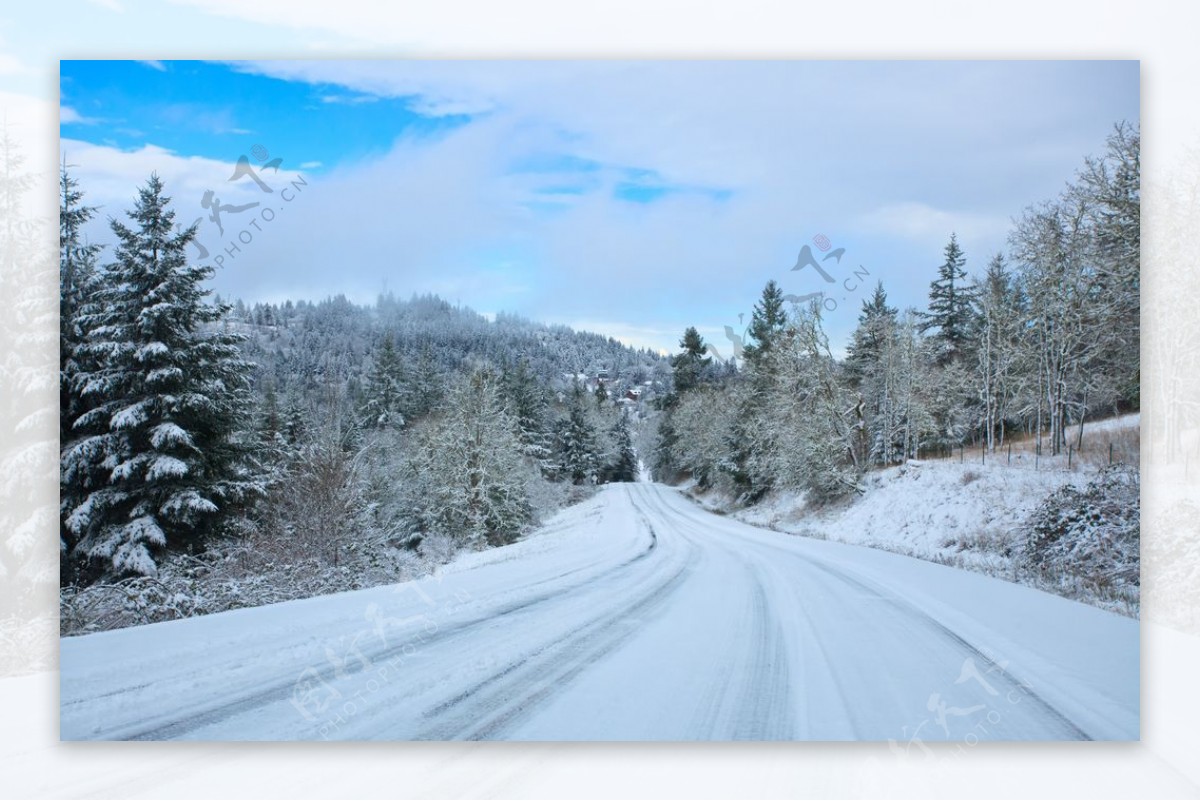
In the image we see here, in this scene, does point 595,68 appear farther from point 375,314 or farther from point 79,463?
point 79,463

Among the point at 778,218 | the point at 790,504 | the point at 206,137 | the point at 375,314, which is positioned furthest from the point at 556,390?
the point at 790,504

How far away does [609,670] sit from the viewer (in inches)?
174

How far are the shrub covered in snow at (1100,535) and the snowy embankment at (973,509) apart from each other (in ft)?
0.23

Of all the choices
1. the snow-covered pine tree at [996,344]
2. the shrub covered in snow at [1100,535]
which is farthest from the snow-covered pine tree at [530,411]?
the shrub covered in snow at [1100,535]

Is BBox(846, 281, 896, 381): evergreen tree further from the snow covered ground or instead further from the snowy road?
the snowy road

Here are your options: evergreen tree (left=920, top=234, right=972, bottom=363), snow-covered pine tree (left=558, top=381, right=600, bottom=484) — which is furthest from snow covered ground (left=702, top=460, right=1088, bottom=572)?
snow-covered pine tree (left=558, top=381, right=600, bottom=484)

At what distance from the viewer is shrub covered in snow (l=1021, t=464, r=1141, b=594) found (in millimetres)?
5102

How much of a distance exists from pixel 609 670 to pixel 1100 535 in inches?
155

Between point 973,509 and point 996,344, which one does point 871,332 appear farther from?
point 973,509

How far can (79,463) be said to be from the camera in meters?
5.05

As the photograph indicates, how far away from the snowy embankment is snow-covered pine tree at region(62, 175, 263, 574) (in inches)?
265

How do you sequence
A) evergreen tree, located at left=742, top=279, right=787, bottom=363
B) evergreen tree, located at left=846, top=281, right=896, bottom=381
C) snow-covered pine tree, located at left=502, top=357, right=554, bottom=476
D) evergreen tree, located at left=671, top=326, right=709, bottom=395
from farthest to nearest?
snow-covered pine tree, located at left=502, top=357, right=554, bottom=476
evergreen tree, located at left=846, top=281, right=896, bottom=381
evergreen tree, located at left=671, top=326, right=709, bottom=395
evergreen tree, located at left=742, top=279, right=787, bottom=363

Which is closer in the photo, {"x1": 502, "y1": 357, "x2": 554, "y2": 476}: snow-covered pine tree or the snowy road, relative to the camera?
the snowy road

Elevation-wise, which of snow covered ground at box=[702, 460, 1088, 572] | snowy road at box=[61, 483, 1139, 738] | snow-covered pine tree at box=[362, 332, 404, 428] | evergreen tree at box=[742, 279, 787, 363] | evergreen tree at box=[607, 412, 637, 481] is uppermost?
evergreen tree at box=[742, 279, 787, 363]
